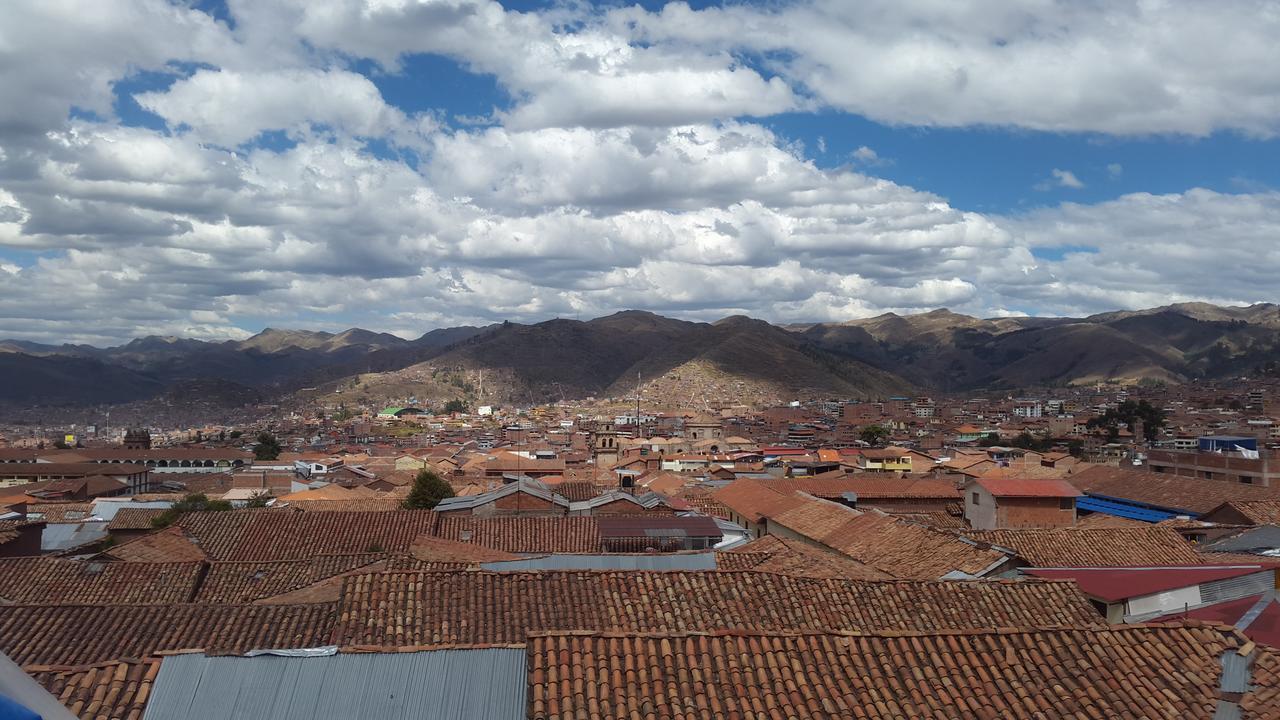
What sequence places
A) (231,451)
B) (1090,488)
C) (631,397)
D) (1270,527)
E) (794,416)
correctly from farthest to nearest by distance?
(631,397) → (794,416) → (231,451) → (1090,488) → (1270,527)

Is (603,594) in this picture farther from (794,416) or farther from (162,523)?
(794,416)

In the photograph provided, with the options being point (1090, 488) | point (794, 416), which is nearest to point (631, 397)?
point (794, 416)

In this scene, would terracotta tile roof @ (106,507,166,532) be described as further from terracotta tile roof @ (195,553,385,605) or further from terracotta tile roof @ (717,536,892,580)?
terracotta tile roof @ (717,536,892,580)

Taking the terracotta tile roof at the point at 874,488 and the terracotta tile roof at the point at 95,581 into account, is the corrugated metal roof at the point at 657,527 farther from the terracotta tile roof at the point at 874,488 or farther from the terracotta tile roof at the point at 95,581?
the terracotta tile roof at the point at 874,488

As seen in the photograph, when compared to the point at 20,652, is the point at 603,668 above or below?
above

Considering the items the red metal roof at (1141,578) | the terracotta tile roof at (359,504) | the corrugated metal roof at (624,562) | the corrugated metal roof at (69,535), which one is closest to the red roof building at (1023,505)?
the red metal roof at (1141,578)

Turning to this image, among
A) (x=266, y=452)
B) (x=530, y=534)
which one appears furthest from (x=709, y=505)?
(x=266, y=452)
